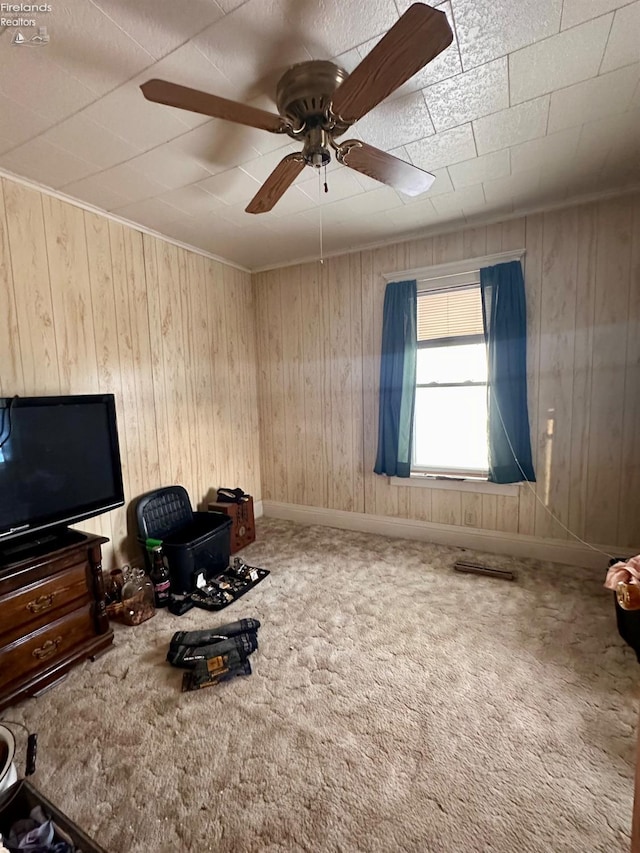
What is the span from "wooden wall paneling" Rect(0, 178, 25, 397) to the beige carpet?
1.60 metres

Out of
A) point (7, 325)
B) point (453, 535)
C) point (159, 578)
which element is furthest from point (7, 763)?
point (453, 535)

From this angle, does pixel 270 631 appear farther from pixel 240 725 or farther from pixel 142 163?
pixel 142 163

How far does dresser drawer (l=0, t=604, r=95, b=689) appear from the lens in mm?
1647

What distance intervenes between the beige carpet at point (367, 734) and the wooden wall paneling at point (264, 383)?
1.82m

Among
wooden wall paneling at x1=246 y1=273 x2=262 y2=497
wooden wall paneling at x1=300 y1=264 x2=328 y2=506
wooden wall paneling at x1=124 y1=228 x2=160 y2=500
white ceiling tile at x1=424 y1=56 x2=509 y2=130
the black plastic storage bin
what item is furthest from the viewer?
wooden wall paneling at x1=246 y1=273 x2=262 y2=497

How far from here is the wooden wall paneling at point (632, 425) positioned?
246cm

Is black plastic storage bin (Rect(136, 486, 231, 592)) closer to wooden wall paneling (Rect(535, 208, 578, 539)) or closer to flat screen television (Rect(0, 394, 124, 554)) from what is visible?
flat screen television (Rect(0, 394, 124, 554))

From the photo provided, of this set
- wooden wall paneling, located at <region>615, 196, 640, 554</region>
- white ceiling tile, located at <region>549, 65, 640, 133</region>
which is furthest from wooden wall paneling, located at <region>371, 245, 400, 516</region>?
wooden wall paneling, located at <region>615, 196, 640, 554</region>

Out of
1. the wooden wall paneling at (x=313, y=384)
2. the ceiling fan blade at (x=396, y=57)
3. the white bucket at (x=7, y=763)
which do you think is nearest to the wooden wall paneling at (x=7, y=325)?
the white bucket at (x=7, y=763)

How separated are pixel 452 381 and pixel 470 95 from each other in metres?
1.89

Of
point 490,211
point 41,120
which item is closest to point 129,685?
point 41,120

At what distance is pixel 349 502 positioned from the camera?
360 centimetres

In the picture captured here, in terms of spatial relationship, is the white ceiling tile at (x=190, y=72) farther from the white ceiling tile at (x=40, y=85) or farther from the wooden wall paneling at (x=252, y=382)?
the wooden wall paneling at (x=252, y=382)

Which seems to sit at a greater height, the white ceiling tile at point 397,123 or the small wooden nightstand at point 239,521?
the white ceiling tile at point 397,123
